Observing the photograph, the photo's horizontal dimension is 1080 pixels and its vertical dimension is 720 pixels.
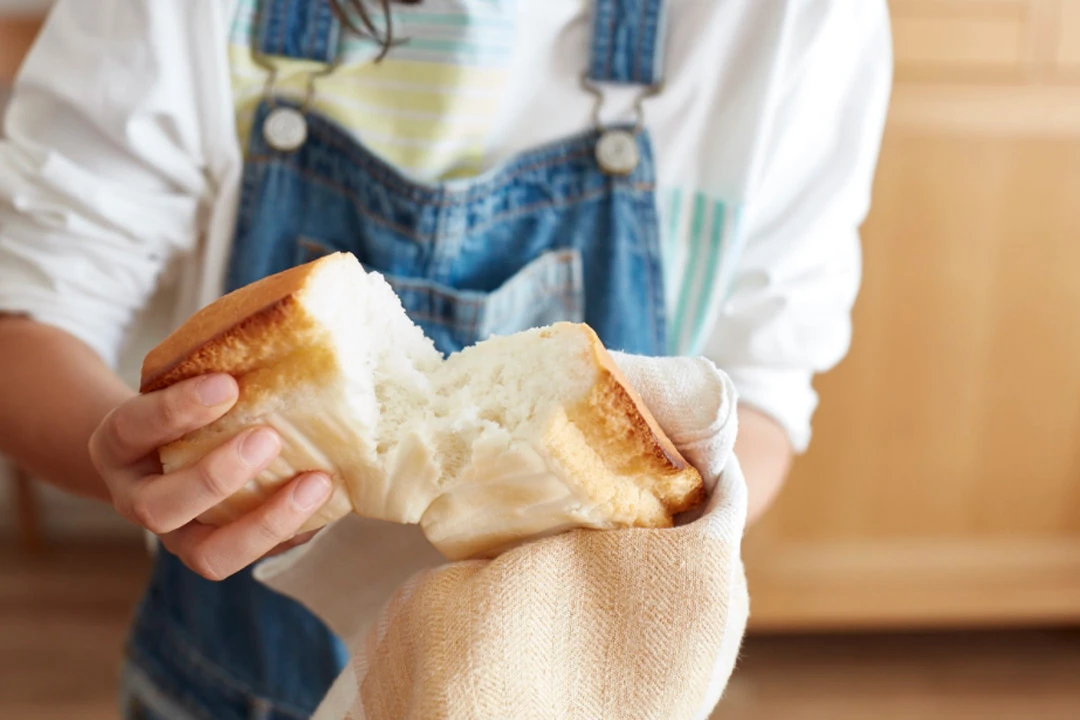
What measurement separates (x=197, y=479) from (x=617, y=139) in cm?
38

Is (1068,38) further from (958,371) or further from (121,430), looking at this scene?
(121,430)

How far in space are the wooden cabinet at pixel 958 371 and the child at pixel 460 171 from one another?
0.77 meters

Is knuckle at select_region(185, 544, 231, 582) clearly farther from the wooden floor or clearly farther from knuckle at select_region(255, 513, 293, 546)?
the wooden floor

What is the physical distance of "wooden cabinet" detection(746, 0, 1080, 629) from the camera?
1.40 metres

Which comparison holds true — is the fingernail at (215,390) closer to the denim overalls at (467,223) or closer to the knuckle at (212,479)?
the knuckle at (212,479)

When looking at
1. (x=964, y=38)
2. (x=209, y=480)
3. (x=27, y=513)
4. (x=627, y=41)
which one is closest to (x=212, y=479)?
(x=209, y=480)

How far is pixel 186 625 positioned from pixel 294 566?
0.27 meters

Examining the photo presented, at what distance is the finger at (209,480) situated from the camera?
0.42 metres

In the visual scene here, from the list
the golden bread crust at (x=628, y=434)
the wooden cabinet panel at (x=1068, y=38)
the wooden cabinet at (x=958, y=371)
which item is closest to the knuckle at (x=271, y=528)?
the golden bread crust at (x=628, y=434)

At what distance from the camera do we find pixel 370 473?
46 cm

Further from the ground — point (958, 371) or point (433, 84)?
point (433, 84)

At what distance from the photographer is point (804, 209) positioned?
71 centimetres

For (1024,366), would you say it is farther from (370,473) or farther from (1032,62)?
(370,473)

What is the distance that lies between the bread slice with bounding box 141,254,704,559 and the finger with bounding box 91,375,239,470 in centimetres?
1
